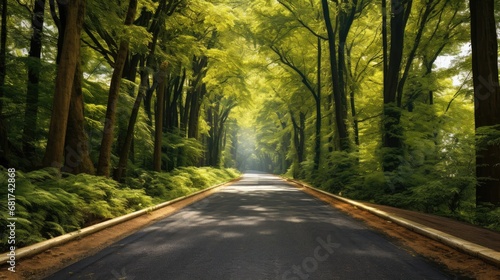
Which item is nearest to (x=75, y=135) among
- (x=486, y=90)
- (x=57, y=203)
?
(x=57, y=203)

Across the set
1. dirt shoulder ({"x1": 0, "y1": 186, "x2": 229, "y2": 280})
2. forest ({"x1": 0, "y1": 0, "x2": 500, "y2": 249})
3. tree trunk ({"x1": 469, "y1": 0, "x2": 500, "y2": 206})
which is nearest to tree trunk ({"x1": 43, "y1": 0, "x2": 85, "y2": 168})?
forest ({"x1": 0, "y1": 0, "x2": 500, "y2": 249})

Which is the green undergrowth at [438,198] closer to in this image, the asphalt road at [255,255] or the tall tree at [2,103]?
the asphalt road at [255,255]

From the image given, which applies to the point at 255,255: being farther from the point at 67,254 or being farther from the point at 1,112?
the point at 1,112

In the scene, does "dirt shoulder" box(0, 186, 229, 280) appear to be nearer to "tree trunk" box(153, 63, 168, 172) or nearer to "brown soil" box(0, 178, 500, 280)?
"brown soil" box(0, 178, 500, 280)

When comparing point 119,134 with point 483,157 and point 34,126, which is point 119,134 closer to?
point 34,126

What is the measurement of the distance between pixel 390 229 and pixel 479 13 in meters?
7.08

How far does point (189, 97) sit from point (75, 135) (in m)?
16.8

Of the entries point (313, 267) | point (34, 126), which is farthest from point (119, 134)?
point (313, 267)

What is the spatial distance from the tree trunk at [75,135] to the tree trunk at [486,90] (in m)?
11.7

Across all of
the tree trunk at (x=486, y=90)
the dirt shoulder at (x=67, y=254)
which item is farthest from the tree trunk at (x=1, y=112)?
the tree trunk at (x=486, y=90)

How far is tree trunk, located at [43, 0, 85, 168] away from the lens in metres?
9.41

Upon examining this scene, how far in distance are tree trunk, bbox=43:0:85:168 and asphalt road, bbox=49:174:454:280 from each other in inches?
135

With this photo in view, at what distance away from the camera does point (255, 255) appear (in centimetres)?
567

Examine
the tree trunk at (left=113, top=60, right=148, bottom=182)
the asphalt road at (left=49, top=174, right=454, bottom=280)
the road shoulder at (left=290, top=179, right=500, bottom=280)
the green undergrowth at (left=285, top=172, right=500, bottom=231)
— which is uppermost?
the tree trunk at (left=113, top=60, right=148, bottom=182)
